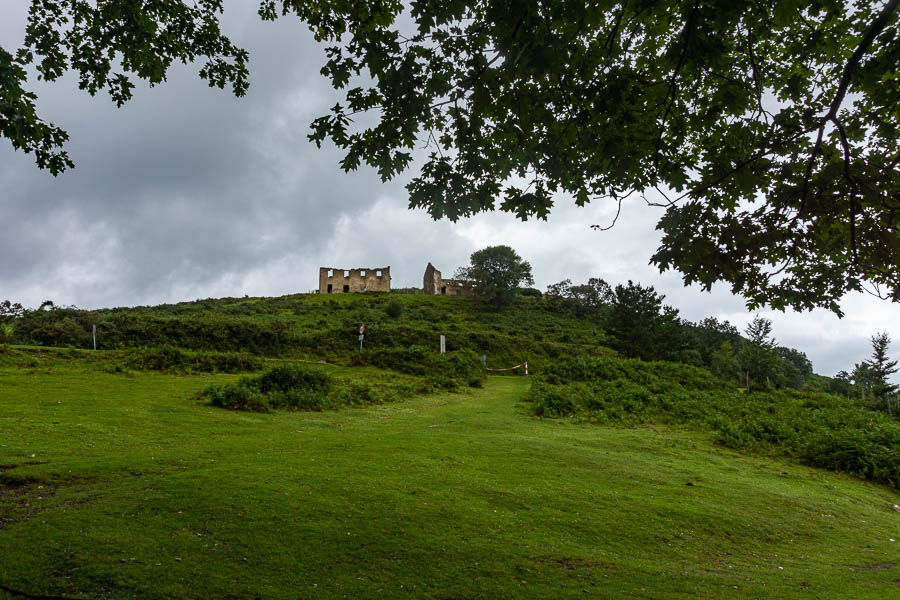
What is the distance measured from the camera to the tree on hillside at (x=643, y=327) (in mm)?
38500

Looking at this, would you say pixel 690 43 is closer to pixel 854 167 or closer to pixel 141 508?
pixel 854 167

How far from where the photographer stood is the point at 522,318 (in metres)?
58.0

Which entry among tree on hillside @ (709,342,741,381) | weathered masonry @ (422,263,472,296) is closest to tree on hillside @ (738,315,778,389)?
tree on hillside @ (709,342,741,381)

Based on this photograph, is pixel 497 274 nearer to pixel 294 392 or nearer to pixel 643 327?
pixel 643 327

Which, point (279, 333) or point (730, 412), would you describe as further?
point (279, 333)

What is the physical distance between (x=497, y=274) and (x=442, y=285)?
1521 cm

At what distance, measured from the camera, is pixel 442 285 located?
79.6 metres

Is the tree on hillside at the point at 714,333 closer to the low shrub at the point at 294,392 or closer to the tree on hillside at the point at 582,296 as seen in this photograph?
the tree on hillside at the point at 582,296

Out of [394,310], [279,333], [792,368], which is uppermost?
[394,310]

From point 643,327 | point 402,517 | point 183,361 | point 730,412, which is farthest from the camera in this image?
point 643,327

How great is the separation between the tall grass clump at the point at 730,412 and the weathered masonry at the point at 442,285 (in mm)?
57120

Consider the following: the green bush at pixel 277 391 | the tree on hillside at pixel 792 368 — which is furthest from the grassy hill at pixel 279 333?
the tree on hillside at pixel 792 368

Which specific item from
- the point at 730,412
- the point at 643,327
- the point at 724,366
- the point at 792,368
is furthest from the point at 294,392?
the point at 792,368

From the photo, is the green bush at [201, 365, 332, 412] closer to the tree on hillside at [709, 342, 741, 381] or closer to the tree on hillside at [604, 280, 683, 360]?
the tree on hillside at [604, 280, 683, 360]
